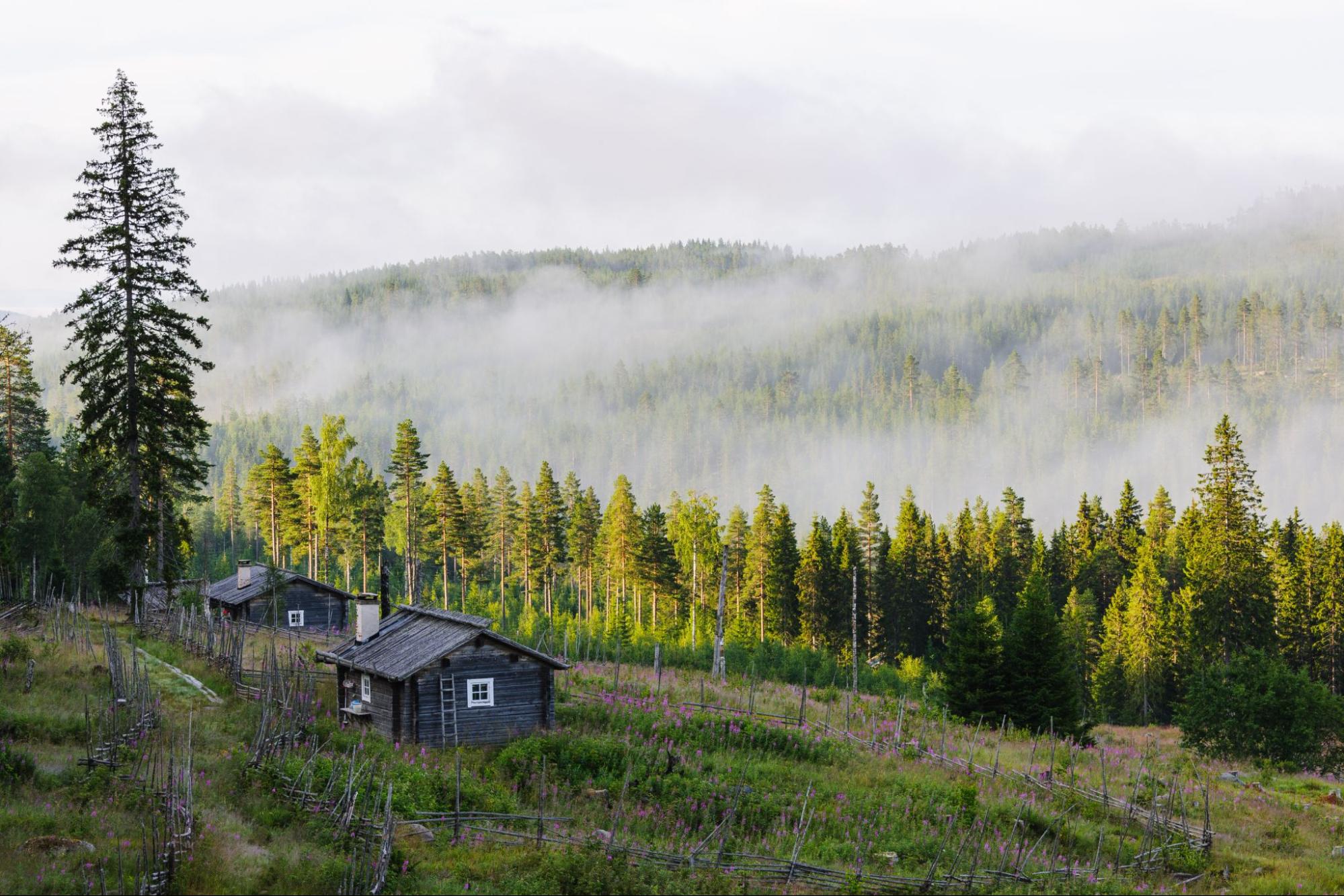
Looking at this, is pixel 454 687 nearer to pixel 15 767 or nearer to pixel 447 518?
pixel 15 767

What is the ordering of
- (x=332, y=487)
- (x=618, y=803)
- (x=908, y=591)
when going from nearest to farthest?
(x=618, y=803) → (x=332, y=487) → (x=908, y=591)

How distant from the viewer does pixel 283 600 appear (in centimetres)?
5509

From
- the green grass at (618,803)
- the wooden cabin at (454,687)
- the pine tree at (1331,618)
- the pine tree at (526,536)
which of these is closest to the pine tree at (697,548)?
the pine tree at (526,536)

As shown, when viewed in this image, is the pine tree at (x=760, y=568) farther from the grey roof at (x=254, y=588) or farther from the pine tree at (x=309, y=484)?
the grey roof at (x=254, y=588)

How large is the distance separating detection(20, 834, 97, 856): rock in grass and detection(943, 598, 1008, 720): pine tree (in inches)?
1366

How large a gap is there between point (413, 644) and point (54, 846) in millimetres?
17242

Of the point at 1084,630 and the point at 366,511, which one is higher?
the point at 366,511

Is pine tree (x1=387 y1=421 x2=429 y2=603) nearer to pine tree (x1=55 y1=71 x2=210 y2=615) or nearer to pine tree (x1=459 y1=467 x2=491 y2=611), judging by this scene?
pine tree (x1=459 y1=467 x2=491 y2=611)

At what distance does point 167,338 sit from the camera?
4003 centimetres

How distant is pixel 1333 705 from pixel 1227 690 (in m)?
4.22

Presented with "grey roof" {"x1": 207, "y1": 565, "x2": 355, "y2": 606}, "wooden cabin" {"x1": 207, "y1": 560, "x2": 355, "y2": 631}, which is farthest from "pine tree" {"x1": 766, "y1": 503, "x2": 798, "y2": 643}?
"grey roof" {"x1": 207, "y1": 565, "x2": 355, "y2": 606}

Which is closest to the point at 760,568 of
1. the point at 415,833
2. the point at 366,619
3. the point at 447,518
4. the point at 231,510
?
the point at 447,518

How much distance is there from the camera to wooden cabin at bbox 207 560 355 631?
53469mm

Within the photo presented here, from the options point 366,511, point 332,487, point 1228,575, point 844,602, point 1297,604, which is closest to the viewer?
point 1228,575
